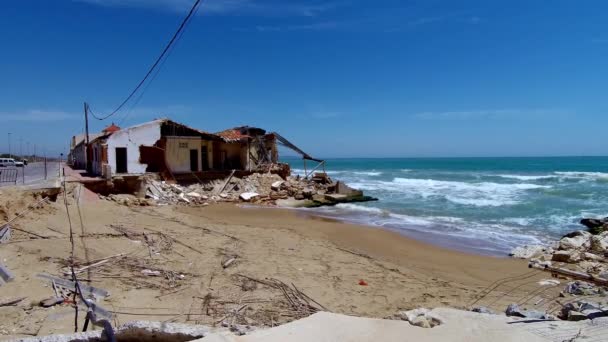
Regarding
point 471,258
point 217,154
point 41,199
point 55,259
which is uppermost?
point 217,154

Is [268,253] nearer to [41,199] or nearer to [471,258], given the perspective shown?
[471,258]

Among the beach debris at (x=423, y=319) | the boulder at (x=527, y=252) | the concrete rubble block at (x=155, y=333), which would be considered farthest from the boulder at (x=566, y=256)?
the concrete rubble block at (x=155, y=333)

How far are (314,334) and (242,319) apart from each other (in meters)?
2.23

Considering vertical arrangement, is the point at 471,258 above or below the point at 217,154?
below

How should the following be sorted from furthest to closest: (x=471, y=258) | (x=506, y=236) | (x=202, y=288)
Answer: (x=506, y=236), (x=471, y=258), (x=202, y=288)

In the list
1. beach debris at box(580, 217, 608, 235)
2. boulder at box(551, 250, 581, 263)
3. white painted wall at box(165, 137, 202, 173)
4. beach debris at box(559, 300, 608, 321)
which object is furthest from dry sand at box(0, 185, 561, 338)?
white painted wall at box(165, 137, 202, 173)

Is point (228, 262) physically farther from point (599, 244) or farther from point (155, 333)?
point (599, 244)

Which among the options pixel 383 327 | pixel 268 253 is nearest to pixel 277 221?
pixel 268 253

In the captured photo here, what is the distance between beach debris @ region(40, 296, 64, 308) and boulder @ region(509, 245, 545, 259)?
1225 centimetres

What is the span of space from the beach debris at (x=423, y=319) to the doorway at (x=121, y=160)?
22.4 m

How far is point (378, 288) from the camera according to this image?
8.88 metres

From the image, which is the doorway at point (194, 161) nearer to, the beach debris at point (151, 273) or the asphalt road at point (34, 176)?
the asphalt road at point (34, 176)

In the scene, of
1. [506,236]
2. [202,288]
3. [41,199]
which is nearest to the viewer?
[202,288]

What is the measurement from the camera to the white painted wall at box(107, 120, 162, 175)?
2311cm
